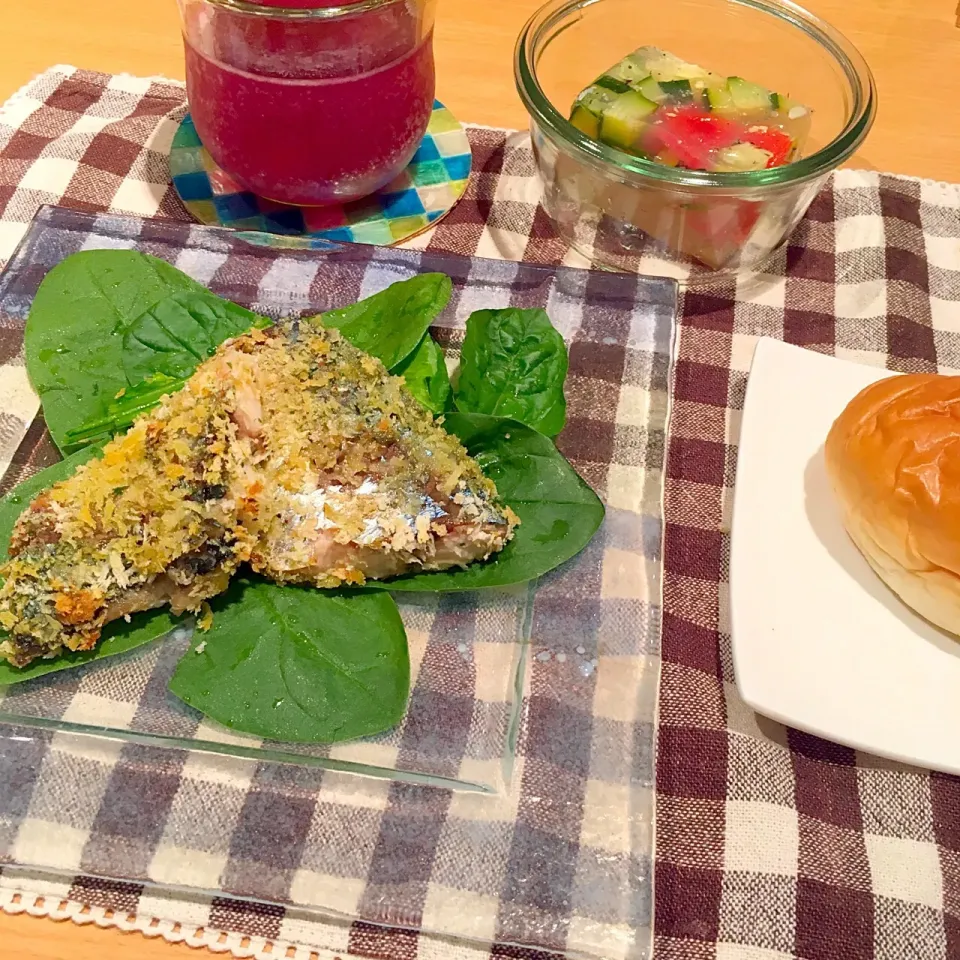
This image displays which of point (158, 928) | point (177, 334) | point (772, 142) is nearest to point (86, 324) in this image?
point (177, 334)

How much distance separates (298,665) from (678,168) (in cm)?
87

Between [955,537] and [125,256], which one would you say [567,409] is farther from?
[125,256]

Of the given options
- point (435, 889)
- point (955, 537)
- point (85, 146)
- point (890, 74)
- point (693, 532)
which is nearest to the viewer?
point (435, 889)

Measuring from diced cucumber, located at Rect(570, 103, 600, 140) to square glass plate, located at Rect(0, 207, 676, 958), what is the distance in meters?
0.72

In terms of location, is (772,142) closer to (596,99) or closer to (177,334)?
(596,99)

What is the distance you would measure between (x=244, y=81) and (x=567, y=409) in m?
0.65

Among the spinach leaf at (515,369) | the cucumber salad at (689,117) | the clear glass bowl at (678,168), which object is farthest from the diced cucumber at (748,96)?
the spinach leaf at (515,369)

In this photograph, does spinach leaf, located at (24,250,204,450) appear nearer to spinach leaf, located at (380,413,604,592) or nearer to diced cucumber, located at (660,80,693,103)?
spinach leaf, located at (380,413,604,592)

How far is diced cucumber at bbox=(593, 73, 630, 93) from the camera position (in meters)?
1.44

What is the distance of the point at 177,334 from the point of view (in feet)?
3.67

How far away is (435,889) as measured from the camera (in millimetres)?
834

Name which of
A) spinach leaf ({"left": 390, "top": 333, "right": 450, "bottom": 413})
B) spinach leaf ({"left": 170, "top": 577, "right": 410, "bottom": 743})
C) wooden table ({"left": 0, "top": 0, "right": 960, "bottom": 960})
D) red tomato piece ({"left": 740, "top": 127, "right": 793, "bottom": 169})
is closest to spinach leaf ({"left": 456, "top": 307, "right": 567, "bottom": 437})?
spinach leaf ({"left": 390, "top": 333, "right": 450, "bottom": 413})

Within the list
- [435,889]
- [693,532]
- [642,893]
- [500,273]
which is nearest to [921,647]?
[693,532]

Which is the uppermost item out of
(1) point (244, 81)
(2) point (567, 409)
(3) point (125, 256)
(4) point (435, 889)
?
(1) point (244, 81)
